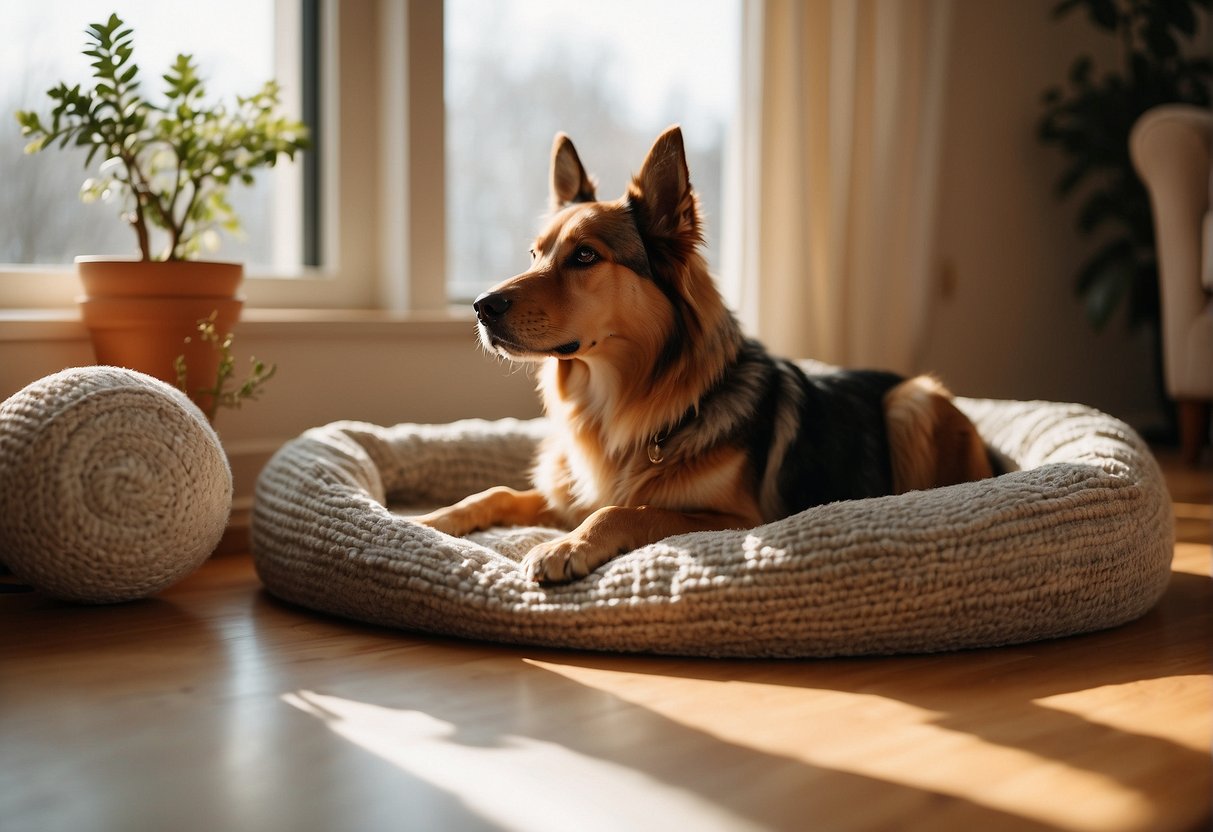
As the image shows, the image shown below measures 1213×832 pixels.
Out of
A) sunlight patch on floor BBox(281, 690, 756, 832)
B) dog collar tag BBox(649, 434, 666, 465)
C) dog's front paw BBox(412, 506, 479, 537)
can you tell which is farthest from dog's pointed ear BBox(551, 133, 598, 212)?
sunlight patch on floor BBox(281, 690, 756, 832)

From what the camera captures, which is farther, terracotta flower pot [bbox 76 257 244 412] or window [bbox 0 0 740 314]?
window [bbox 0 0 740 314]

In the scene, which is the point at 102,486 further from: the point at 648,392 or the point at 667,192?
the point at 667,192

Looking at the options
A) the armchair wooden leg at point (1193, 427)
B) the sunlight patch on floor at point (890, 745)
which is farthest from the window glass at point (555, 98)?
the sunlight patch on floor at point (890, 745)

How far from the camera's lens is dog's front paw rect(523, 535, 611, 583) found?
1.95m

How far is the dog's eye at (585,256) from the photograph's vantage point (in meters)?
2.19

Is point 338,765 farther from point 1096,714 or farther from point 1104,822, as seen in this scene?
point 1096,714

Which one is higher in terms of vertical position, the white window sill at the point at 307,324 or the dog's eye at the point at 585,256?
the dog's eye at the point at 585,256

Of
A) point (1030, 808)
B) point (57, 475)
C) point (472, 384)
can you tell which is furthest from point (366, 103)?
point (1030, 808)

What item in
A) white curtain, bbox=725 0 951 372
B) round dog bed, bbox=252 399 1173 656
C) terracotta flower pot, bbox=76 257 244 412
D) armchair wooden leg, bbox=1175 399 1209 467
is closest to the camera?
round dog bed, bbox=252 399 1173 656

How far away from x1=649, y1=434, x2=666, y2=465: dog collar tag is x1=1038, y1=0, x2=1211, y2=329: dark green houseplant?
3.00 meters

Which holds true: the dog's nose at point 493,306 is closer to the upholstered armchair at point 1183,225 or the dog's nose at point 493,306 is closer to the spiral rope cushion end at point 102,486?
the spiral rope cushion end at point 102,486

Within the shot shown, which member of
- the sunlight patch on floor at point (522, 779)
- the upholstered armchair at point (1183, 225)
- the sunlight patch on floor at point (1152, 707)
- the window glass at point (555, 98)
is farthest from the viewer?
the upholstered armchair at point (1183, 225)

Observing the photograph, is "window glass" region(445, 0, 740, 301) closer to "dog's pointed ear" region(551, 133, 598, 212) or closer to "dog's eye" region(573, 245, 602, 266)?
"dog's pointed ear" region(551, 133, 598, 212)

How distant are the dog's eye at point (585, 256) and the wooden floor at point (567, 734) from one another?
735mm
